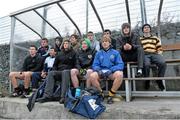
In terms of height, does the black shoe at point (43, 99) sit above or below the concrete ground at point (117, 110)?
above

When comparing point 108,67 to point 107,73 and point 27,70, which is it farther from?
point 27,70

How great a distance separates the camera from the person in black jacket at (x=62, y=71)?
5.76 m

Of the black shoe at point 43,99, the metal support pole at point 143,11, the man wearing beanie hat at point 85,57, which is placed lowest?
the black shoe at point 43,99

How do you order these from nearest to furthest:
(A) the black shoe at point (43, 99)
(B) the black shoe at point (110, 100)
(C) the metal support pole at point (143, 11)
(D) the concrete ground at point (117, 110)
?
(D) the concrete ground at point (117, 110) < (B) the black shoe at point (110, 100) < (A) the black shoe at point (43, 99) < (C) the metal support pole at point (143, 11)

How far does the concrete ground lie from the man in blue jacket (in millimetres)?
377

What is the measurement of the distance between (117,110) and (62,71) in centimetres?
164

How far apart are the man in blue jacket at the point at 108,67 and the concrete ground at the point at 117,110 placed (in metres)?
0.38

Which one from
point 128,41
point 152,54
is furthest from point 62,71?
point 152,54

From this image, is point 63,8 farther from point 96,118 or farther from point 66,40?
point 96,118

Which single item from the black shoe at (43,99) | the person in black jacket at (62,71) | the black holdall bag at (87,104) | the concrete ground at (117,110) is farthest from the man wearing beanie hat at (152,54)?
the black shoe at (43,99)

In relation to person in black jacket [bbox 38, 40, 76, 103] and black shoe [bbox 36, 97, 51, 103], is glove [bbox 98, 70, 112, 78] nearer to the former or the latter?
person in black jacket [bbox 38, 40, 76, 103]

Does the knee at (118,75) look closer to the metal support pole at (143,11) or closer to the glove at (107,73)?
the glove at (107,73)

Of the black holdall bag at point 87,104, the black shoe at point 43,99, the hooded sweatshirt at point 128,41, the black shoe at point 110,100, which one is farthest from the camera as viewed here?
the hooded sweatshirt at point 128,41

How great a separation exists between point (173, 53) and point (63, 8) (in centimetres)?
290
